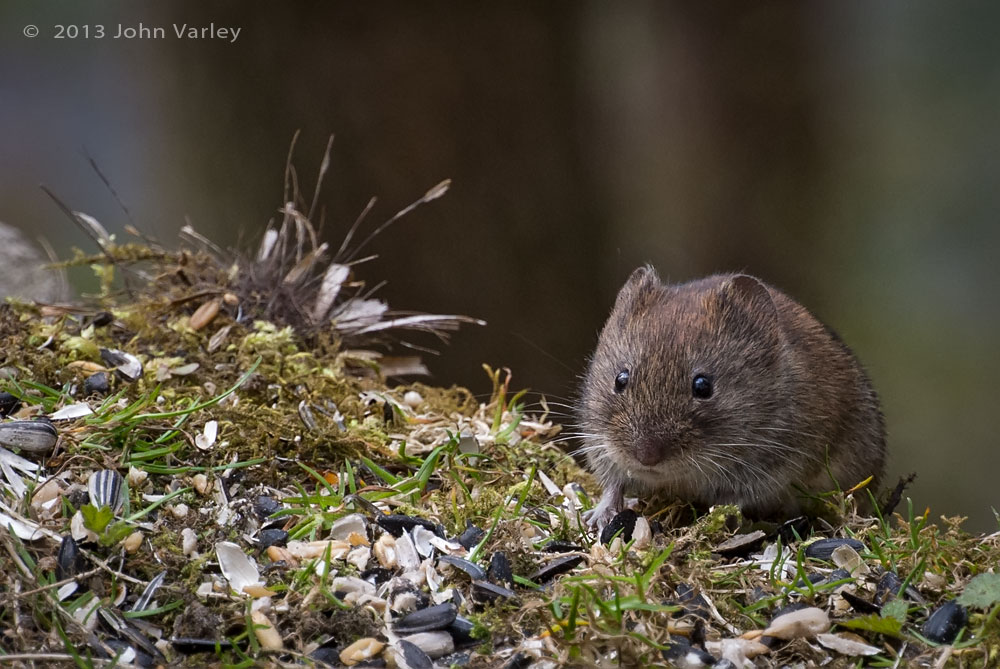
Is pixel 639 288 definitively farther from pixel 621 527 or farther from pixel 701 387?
pixel 621 527

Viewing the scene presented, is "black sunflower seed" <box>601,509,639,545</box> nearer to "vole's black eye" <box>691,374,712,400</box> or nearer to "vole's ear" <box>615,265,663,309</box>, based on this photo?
"vole's black eye" <box>691,374,712,400</box>

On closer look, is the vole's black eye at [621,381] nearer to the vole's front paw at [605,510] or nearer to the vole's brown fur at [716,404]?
the vole's brown fur at [716,404]

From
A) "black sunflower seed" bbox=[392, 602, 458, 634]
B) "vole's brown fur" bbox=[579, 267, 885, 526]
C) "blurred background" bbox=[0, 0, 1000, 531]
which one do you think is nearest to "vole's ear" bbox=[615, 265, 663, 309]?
"vole's brown fur" bbox=[579, 267, 885, 526]

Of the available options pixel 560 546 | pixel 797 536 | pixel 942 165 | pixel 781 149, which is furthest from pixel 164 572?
pixel 942 165

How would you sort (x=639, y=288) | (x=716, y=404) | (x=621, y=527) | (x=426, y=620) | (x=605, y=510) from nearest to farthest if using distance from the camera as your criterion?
1. (x=426, y=620)
2. (x=621, y=527)
3. (x=716, y=404)
4. (x=605, y=510)
5. (x=639, y=288)

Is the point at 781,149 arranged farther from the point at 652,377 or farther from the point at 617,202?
the point at 652,377

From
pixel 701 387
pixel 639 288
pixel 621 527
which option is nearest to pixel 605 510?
pixel 621 527
